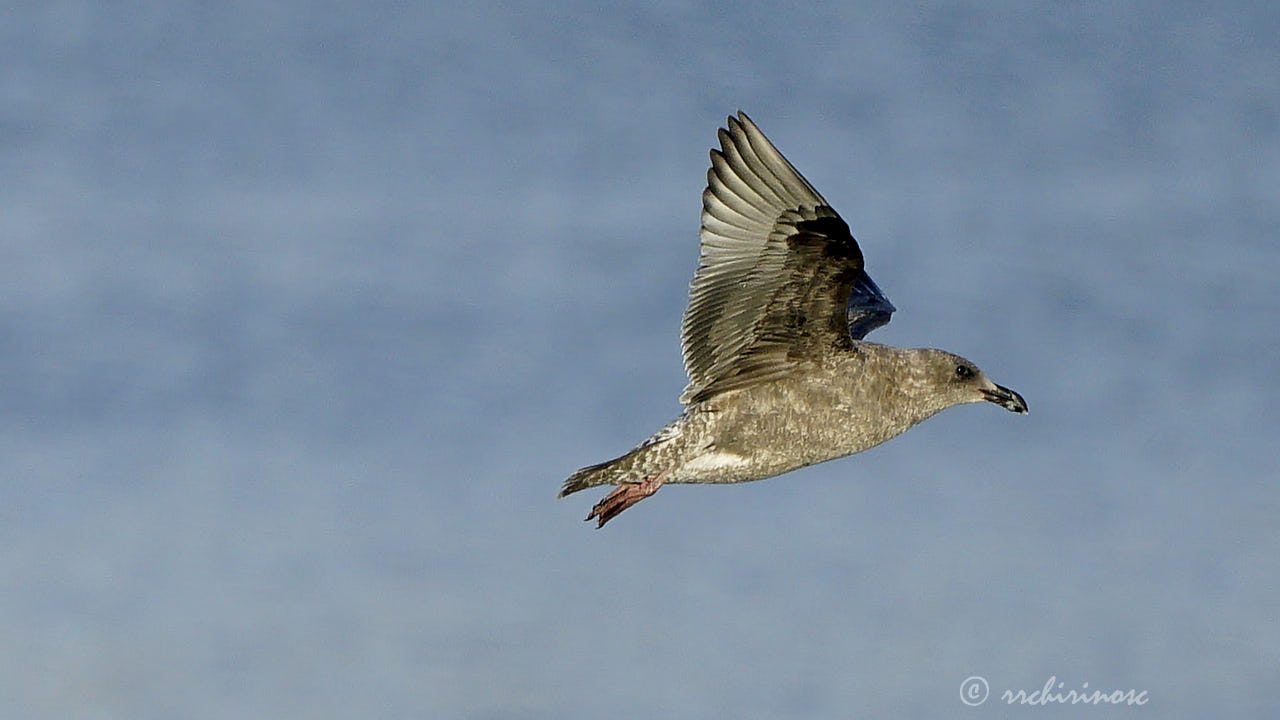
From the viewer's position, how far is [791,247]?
1666 centimetres

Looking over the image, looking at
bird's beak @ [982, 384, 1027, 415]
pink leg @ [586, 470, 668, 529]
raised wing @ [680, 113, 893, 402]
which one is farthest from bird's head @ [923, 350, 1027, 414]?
pink leg @ [586, 470, 668, 529]

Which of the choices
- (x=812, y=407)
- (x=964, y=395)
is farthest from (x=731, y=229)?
(x=964, y=395)

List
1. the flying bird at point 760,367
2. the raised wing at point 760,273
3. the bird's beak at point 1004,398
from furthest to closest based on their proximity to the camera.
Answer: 1. the bird's beak at point 1004,398
2. the flying bird at point 760,367
3. the raised wing at point 760,273

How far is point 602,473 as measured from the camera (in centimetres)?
1753

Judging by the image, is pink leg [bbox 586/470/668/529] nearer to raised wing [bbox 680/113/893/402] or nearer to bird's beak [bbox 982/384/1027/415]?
raised wing [bbox 680/113/893/402]

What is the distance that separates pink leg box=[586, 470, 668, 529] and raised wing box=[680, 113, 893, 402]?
76cm

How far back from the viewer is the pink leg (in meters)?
17.6

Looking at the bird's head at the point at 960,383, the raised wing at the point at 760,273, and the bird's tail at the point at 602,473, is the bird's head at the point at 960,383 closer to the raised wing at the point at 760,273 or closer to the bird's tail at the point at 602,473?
the raised wing at the point at 760,273

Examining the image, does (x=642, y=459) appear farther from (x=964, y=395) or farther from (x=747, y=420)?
(x=964, y=395)

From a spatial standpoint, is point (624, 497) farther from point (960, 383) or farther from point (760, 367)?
point (960, 383)

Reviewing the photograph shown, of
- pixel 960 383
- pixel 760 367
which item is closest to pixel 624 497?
pixel 760 367

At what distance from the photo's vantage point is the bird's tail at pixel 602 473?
1752cm

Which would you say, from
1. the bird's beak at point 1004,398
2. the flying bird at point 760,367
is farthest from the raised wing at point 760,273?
the bird's beak at point 1004,398

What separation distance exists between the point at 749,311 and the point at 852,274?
1000 mm
